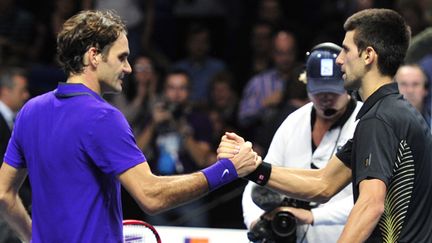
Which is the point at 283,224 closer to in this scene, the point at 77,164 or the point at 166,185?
the point at 166,185

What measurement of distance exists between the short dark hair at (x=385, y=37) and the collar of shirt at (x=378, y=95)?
0.27ft

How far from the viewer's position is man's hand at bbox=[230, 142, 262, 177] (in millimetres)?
5820

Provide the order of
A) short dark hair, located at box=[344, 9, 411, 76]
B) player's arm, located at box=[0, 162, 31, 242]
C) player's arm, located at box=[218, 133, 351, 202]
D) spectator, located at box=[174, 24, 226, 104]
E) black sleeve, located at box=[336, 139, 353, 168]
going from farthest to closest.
Result: spectator, located at box=[174, 24, 226, 104]
player's arm, located at box=[218, 133, 351, 202]
black sleeve, located at box=[336, 139, 353, 168]
player's arm, located at box=[0, 162, 31, 242]
short dark hair, located at box=[344, 9, 411, 76]

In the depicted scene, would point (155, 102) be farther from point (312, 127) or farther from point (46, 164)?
point (46, 164)

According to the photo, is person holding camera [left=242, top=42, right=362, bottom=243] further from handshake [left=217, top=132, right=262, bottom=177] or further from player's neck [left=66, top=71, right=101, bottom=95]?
player's neck [left=66, top=71, right=101, bottom=95]

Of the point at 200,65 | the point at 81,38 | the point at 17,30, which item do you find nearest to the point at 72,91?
the point at 81,38

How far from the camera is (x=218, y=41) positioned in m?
12.9

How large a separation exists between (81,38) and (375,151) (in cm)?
155

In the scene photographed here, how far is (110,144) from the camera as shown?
5.17 metres

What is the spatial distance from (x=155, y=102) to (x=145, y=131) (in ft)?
1.66

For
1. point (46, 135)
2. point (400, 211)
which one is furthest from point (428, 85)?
point (46, 135)

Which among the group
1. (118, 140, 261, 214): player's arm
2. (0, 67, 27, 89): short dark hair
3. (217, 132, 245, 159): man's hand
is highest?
(217, 132, 245, 159): man's hand

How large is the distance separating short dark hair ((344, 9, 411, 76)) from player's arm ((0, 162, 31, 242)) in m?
1.89

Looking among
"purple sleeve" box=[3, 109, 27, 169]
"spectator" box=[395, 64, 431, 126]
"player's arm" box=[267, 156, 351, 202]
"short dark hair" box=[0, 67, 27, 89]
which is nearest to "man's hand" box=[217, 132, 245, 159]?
"player's arm" box=[267, 156, 351, 202]
